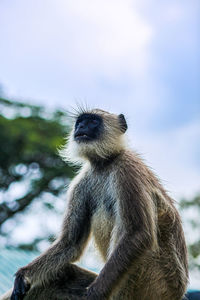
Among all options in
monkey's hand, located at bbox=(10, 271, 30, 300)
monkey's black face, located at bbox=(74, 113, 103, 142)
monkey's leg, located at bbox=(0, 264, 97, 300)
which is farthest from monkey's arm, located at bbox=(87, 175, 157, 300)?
monkey's black face, located at bbox=(74, 113, 103, 142)

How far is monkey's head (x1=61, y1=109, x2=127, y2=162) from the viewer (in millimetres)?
5273

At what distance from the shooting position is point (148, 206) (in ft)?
14.8

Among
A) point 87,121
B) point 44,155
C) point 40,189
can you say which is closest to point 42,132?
point 44,155

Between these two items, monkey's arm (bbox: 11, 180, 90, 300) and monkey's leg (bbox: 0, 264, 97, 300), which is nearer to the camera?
monkey's leg (bbox: 0, 264, 97, 300)

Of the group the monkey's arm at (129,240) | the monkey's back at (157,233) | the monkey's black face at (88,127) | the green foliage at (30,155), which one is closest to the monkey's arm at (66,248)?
the monkey's back at (157,233)

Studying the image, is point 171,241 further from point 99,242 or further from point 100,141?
point 100,141

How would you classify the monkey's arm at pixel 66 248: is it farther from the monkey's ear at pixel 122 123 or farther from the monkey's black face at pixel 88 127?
the monkey's ear at pixel 122 123

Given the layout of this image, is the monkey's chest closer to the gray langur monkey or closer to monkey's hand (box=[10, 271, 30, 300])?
the gray langur monkey

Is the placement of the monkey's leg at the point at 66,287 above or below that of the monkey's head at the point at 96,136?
below

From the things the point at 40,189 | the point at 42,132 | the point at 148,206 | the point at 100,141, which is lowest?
the point at 148,206

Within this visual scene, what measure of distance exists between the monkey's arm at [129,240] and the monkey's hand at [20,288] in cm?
62

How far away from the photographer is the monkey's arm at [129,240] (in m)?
4.25

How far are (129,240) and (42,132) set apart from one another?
20892 mm

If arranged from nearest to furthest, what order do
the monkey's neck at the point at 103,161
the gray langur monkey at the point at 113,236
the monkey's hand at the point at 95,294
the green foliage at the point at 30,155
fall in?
the monkey's hand at the point at 95,294, the gray langur monkey at the point at 113,236, the monkey's neck at the point at 103,161, the green foliage at the point at 30,155
